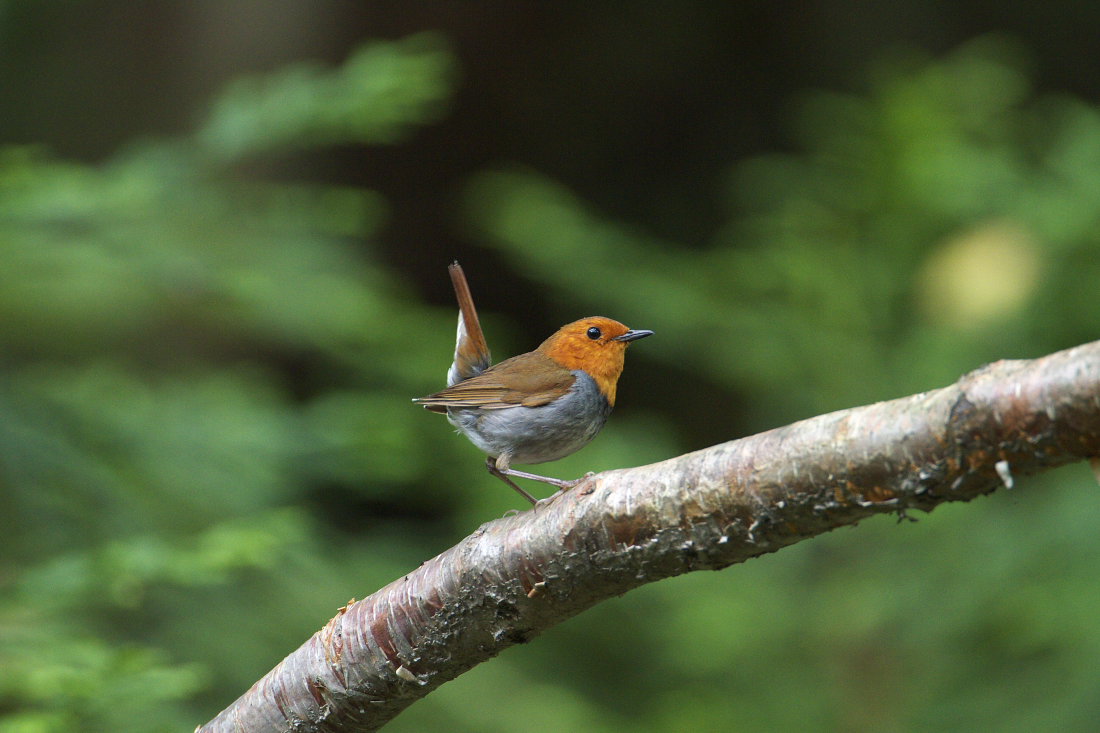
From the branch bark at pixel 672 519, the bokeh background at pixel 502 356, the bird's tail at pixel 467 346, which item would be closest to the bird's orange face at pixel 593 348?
the bird's tail at pixel 467 346

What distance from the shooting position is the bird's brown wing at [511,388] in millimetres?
3248

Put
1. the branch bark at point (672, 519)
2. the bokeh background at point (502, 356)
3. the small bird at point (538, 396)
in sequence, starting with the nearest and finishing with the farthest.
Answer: the branch bark at point (672, 519) → the small bird at point (538, 396) → the bokeh background at point (502, 356)

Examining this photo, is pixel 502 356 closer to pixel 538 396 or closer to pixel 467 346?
pixel 467 346

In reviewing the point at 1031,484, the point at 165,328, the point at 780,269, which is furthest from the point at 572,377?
the point at 165,328

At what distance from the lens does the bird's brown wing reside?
3.25m

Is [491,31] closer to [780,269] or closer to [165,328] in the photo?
[165,328]

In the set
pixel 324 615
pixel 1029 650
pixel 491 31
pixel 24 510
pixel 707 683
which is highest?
pixel 491 31

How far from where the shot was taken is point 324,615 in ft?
13.6

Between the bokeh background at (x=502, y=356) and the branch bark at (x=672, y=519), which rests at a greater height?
the bokeh background at (x=502, y=356)

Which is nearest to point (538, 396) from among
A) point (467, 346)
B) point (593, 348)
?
point (593, 348)

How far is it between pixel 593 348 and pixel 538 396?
12.0 inches

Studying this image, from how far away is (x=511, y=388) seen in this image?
10.8ft

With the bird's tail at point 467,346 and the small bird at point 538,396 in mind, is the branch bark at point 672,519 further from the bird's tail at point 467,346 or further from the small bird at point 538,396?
the bird's tail at point 467,346

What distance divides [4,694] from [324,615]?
146cm
